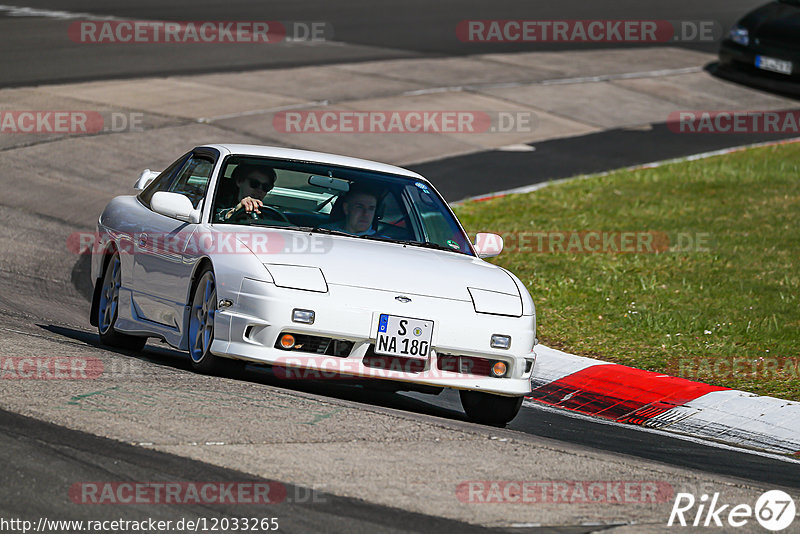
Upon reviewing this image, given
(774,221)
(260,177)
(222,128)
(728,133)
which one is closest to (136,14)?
(222,128)

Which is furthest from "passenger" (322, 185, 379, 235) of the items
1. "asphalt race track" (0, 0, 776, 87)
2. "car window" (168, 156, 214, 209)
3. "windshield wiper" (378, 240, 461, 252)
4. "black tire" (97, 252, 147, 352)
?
"asphalt race track" (0, 0, 776, 87)

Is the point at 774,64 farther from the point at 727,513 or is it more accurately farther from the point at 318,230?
the point at 727,513

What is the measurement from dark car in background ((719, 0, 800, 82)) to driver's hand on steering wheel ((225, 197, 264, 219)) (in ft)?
54.0

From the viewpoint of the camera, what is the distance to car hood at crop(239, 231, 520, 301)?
23.3 feet

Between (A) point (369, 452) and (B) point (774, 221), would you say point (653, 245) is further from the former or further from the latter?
(A) point (369, 452)

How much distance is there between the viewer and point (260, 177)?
8094mm

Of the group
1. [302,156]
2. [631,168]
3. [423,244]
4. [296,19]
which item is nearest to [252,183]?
[302,156]

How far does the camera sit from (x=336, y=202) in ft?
26.6

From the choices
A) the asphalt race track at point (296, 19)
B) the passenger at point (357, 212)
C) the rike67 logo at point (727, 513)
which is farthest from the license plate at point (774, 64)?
the rike67 logo at point (727, 513)

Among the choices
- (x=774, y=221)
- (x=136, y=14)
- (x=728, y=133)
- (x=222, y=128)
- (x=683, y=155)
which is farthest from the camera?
(x=136, y=14)

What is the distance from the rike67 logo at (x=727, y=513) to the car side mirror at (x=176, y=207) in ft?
11.6

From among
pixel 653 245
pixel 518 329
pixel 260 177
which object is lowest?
pixel 653 245

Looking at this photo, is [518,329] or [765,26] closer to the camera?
[518,329]

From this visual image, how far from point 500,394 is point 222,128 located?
11.3 m
